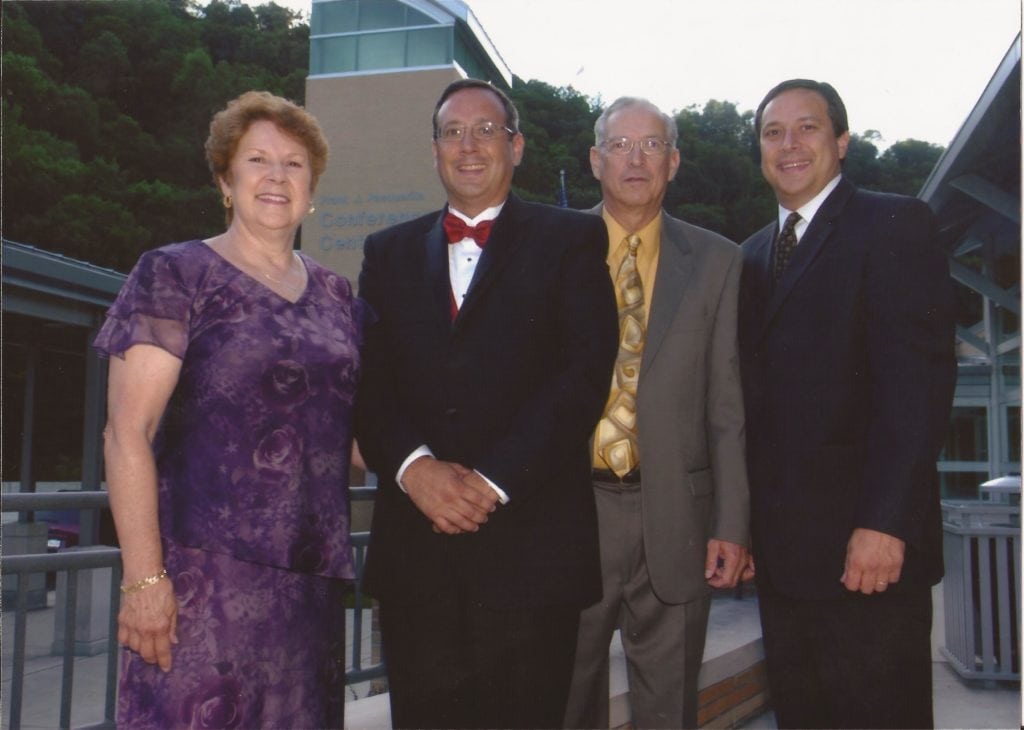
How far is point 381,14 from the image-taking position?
1606cm

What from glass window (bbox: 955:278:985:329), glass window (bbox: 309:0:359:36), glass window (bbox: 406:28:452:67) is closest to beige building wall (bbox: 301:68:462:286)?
glass window (bbox: 406:28:452:67)

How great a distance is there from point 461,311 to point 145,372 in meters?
0.74

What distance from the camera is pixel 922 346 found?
2.13 meters

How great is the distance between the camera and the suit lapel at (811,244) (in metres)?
2.34

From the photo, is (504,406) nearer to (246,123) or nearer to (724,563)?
(724,563)

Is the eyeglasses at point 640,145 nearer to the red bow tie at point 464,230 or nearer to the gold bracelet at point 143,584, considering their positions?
the red bow tie at point 464,230

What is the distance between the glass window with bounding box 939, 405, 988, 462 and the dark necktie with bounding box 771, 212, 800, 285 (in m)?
11.8

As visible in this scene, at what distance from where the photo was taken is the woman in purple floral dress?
1916 millimetres

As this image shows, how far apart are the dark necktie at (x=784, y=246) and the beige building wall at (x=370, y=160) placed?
13.1 m

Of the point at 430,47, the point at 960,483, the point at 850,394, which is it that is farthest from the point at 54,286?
the point at 960,483

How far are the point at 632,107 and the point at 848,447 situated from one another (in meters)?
1.28

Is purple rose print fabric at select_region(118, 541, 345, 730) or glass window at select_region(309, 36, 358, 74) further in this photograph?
glass window at select_region(309, 36, 358, 74)

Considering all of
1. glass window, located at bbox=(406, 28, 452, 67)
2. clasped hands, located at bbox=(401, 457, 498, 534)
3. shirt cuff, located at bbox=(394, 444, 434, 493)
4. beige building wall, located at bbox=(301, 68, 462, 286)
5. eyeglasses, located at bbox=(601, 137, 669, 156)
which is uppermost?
glass window, located at bbox=(406, 28, 452, 67)

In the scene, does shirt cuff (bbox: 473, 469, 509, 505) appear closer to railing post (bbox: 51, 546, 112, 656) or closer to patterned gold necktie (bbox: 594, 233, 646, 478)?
patterned gold necktie (bbox: 594, 233, 646, 478)
